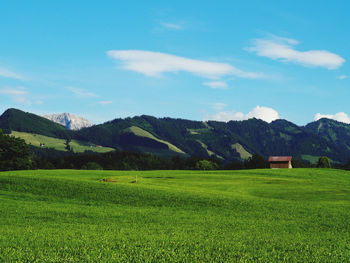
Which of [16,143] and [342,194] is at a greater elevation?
[16,143]

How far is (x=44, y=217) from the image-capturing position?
33.5 m

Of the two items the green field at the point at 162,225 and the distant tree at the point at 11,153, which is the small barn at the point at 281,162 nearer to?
the green field at the point at 162,225

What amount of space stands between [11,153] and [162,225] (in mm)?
116531

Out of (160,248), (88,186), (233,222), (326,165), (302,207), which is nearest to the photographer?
(160,248)

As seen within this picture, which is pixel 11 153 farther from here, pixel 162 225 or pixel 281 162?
pixel 162 225

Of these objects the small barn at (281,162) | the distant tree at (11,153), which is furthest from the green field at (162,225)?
the small barn at (281,162)

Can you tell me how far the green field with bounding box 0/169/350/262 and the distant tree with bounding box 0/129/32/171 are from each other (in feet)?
253

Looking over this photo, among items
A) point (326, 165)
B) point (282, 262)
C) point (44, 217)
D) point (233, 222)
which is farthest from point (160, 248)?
point (326, 165)

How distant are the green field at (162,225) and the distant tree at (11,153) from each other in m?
77.1

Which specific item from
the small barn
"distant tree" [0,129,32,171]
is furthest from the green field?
the small barn

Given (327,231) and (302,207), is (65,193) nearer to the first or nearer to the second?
(302,207)

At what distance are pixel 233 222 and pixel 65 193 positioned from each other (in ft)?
92.6

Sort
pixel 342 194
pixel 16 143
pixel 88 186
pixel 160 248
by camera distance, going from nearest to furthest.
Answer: pixel 160 248 < pixel 88 186 < pixel 342 194 < pixel 16 143

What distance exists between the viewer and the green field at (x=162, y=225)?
666 inches
